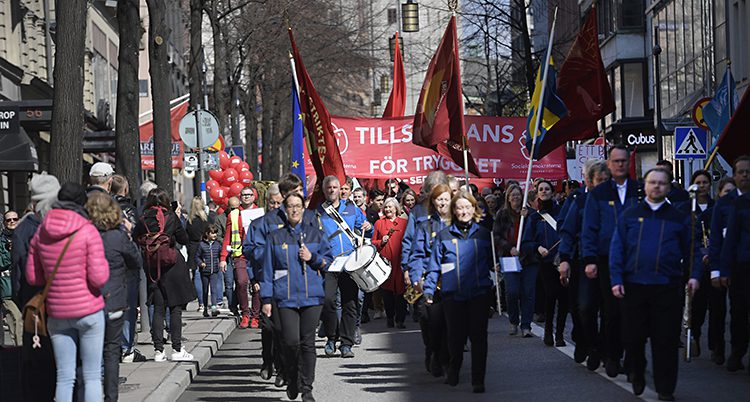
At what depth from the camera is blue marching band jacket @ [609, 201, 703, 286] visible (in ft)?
36.1

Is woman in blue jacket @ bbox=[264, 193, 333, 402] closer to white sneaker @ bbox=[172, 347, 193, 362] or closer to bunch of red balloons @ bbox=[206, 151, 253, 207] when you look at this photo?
white sneaker @ bbox=[172, 347, 193, 362]

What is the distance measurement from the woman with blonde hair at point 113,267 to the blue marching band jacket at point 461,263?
2.50 meters

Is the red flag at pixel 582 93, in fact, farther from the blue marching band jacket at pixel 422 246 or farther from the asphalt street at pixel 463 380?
the blue marching band jacket at pixel 422 246

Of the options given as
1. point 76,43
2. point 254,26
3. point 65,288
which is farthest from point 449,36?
point 254,26

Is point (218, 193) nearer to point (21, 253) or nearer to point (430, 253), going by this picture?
point (430, 253)

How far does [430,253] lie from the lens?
493 inches

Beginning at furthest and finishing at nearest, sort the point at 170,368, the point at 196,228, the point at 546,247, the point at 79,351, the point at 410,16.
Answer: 1. the point at 410,16
2. the point at 196,228
3. the point at 546,247
4. the point at 170,368
5. the point at 79,351

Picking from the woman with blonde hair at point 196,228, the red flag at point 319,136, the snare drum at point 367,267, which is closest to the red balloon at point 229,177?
the woman with blonde hair at point 196,228

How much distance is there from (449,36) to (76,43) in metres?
4.46

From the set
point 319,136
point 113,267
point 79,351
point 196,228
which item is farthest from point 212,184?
point 79,351

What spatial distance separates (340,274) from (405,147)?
18.7 ft

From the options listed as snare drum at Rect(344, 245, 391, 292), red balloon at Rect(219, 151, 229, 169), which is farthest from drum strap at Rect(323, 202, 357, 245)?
red balloon at Rect(219, 151, 229, 169)

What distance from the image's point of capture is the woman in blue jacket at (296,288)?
1164 cm

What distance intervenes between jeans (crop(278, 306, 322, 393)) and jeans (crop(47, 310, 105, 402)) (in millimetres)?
2001
